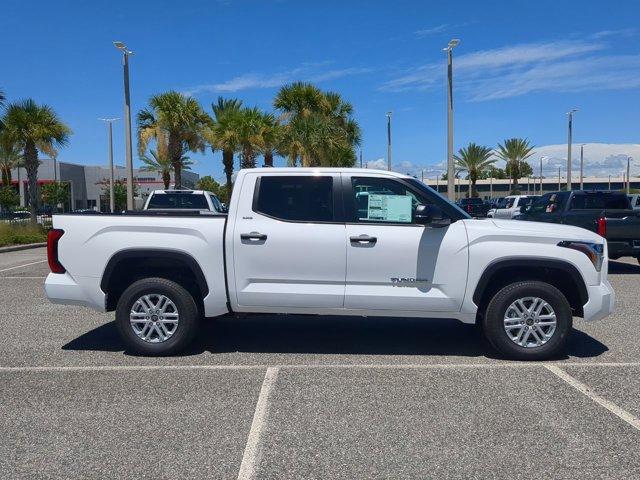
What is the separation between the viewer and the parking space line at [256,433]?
13.6 feet

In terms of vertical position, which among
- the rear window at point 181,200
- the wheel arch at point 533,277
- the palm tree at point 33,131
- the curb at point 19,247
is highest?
the palm tree at point 33,131

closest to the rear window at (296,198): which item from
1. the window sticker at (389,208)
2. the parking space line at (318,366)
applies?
the window sticker at (389,208)

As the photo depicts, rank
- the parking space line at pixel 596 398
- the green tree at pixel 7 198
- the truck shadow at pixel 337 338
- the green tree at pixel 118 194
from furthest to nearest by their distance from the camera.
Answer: the green tree at pixel 118 194 → the green tree at pixel 7 198 → the truck shadow at pixel 337 338 → the parking space line at pixel 596 398

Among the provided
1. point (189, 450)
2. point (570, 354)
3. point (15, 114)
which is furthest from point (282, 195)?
point (15, 114)

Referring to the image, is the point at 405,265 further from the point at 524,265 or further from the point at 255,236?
the point at 255,236

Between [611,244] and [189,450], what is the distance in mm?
11105

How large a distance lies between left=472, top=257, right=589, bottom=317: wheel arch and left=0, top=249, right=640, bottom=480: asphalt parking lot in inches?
25.1

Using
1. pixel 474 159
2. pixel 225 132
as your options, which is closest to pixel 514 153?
pixel 474 159

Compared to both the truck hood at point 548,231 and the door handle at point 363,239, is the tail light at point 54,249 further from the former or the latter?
the truck hood at point 548,231

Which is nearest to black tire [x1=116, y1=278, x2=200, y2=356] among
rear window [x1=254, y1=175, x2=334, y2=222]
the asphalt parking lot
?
the asphalt parking lot

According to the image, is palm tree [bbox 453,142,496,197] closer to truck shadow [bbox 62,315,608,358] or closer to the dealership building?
the dealership building

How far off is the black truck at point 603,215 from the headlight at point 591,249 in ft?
22.3

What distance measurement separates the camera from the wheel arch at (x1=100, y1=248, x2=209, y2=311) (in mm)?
6711

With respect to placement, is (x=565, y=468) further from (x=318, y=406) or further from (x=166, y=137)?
(x=166, y=137)
